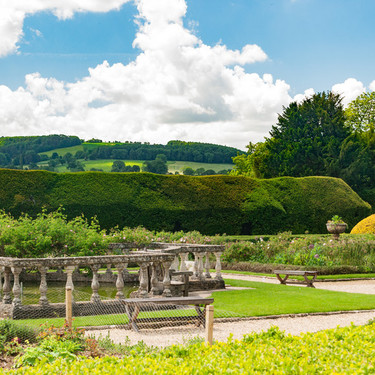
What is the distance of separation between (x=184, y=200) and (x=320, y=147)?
61.8 ft

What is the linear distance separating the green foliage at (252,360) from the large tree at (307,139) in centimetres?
3537

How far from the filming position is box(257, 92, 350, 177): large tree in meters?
40.8

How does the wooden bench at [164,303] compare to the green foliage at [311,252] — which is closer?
the wooden bench at [164,303]

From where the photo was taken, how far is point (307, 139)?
41438 millimetres

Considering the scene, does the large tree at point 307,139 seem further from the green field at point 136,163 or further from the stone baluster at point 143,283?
the stone baluster at point 143,283

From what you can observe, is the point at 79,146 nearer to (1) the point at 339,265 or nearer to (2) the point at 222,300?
(1) the point at 339,265

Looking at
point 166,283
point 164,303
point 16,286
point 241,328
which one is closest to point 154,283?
point 166,283

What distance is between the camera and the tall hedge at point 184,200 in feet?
78.9

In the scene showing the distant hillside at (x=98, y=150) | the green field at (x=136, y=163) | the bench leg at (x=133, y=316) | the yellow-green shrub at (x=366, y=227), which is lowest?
the bench leg at (x=133, y=316)

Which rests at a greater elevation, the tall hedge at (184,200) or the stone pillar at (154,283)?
the tall hedge at (184,200)

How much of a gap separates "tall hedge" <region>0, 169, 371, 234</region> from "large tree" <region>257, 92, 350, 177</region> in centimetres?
891

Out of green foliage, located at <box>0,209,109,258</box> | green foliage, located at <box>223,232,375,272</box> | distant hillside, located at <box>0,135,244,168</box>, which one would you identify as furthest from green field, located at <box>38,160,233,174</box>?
green foliage, located at <box>0,209,109,258</box>

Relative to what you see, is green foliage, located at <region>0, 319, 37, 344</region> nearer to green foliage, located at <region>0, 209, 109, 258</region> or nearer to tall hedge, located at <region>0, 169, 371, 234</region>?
green foliage, located at <region>0, 209, 109, 258</region>

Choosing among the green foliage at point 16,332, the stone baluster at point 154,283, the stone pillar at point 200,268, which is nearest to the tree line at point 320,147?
the stone pillar at point 200,268
